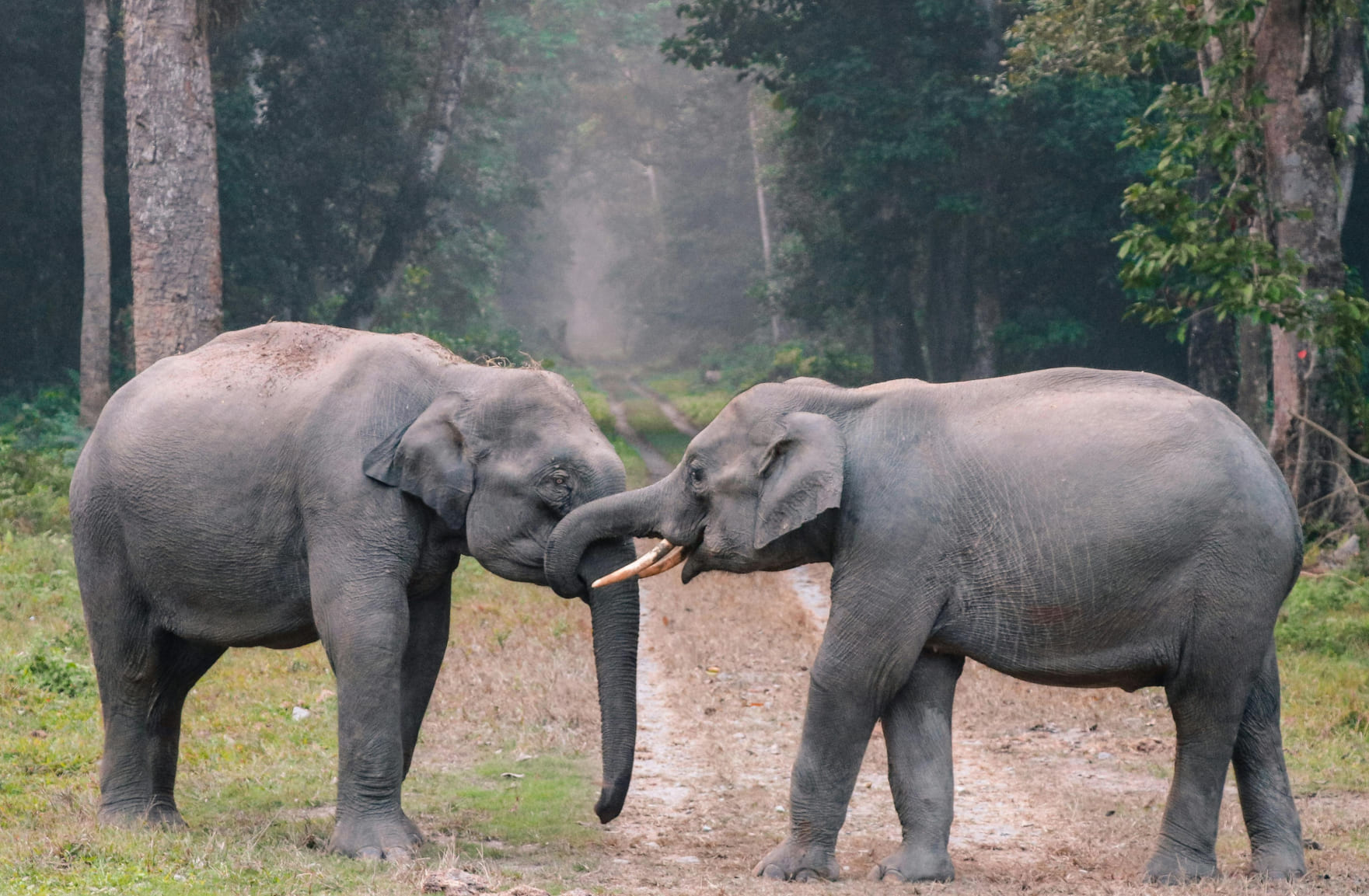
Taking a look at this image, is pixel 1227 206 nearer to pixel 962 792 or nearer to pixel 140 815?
pixel 962 792

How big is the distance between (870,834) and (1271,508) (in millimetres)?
2633

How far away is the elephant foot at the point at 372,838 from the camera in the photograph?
6262 mm

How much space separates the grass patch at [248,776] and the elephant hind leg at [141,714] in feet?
0.64

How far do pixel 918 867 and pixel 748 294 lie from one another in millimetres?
32165

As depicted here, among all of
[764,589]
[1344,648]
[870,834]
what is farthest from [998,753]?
[764,589]

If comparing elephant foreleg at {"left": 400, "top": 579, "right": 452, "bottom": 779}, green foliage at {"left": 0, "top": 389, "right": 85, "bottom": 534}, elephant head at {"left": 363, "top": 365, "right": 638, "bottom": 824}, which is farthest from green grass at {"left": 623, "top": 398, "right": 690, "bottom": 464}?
elephant head at {"left": 363, "top": 365, "right": 638, "bottom": 824}

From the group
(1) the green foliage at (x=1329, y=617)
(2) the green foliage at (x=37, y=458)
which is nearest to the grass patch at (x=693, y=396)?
(2) the green foliage at (x=37, y=458)

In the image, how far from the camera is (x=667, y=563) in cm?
645

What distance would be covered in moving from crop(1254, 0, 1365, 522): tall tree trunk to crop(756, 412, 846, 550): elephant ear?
28.2 feet

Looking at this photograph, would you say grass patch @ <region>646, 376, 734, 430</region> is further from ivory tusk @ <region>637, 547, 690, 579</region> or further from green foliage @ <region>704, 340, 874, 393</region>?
ivory tusk @ <region>637, 547, 690, 579</region>

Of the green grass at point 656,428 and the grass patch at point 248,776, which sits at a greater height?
the grass patch at point 248,776

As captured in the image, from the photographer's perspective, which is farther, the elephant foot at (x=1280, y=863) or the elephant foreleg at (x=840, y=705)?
the elephant foot at (x=1280, y=863)

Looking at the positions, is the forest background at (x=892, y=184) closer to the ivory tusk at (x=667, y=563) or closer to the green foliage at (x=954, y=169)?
the green foliage at (x=954, y=169)

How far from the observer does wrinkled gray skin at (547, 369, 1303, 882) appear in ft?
19.2
